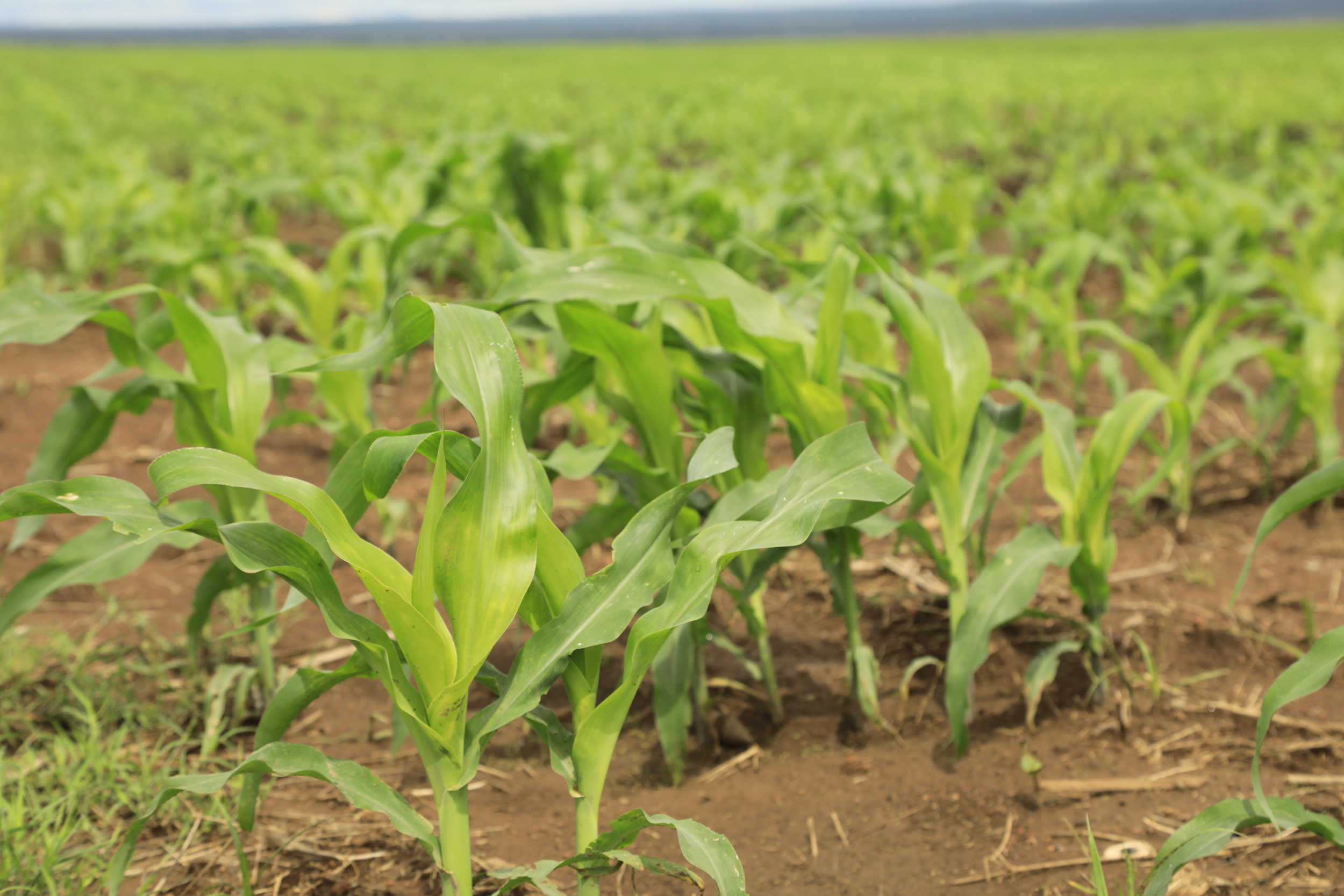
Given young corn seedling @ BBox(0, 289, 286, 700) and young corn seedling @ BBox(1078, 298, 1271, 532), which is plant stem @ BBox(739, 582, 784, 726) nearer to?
young corn seedling @ BBox(0, 289, 286, 700)

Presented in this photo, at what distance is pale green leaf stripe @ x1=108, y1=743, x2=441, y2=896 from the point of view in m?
1.06

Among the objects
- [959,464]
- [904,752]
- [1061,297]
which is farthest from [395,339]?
[1061,297]

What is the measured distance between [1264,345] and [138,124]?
1356cm

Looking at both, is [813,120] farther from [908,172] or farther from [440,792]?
[440,792]

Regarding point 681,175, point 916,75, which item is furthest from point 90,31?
point 681,175

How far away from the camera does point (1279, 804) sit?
117 centimetres

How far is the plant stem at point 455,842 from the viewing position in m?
1.12

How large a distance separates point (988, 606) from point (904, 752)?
338 millimetres

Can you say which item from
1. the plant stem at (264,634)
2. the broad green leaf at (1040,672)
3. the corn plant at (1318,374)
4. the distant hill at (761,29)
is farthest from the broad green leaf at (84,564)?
the distant hill at (761,29)

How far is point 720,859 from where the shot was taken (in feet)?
3.50

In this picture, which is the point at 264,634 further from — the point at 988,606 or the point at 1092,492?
the point at 1092,492

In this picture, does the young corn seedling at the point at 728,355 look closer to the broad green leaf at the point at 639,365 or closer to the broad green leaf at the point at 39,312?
the broad green leaf at the point at 639,365

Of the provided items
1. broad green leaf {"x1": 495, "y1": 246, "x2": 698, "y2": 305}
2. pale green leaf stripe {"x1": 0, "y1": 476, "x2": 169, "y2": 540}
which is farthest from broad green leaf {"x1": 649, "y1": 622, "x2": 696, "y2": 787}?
pale green leaf stripe {"x1": 0, "y1": 476, "x2": 169, "y2": 540}

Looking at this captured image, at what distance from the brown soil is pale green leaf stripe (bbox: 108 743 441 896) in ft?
0.88
